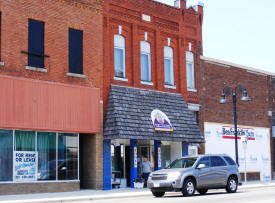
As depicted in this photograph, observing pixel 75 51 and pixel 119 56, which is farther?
pixel 119 56

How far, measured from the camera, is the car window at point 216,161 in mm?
21928

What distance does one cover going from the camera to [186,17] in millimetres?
31734

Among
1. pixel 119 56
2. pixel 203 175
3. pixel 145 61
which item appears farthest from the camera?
pixel 145 61

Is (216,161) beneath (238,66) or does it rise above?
beneath

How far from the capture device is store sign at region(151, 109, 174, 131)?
27059mm

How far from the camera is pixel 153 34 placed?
29.4 m

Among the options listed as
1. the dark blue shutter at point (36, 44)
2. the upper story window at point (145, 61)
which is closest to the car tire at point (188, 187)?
the dark blue shutter at point (36, 44)

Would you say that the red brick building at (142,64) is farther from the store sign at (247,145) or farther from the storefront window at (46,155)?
the storefront window at (46,155)

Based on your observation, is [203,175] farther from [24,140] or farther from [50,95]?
[24,140]

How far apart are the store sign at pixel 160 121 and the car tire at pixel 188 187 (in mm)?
6540

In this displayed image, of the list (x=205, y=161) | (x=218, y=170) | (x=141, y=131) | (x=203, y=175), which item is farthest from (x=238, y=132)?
(x=203, y=175)

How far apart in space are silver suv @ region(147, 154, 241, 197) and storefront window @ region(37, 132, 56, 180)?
16.2 feet

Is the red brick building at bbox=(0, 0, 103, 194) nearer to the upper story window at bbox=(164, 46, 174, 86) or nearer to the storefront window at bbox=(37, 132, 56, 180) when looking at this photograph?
the storefront window at bbox=(37, 132, 56, 180)

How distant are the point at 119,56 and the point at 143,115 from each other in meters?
3.53
